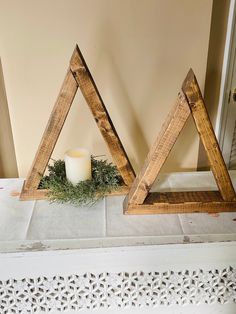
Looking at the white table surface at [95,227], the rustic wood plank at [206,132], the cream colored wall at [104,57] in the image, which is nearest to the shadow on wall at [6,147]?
the cream colored wall at [104,57]

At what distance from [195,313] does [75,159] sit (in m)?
0.50

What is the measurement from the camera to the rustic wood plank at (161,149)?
2.34ft

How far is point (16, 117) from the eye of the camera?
1.09m

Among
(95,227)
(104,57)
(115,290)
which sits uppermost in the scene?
(104,57)

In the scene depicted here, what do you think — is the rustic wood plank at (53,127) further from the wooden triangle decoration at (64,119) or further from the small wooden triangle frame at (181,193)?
the small wooden triangle frame at (181,193)

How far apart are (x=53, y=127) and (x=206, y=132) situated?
389 millimetres

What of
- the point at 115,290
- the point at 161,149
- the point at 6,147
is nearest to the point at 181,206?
the point at 161,149

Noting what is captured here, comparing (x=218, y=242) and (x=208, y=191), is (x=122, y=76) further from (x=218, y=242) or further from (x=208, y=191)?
(x=218, y=242)

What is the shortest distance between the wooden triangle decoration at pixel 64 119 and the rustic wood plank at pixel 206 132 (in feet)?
0.70

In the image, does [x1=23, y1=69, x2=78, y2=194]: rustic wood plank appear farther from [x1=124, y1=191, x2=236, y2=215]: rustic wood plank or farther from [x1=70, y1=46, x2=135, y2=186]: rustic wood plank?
[x1=124, y1=191, x2=236, y2=215]: rustic wood plank

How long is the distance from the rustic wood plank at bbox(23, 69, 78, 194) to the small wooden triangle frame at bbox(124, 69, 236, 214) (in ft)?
0.80

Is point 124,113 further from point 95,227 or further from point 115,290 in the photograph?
point 115,290

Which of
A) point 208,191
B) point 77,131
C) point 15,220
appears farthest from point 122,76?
point 15,220

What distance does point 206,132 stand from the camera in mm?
737
